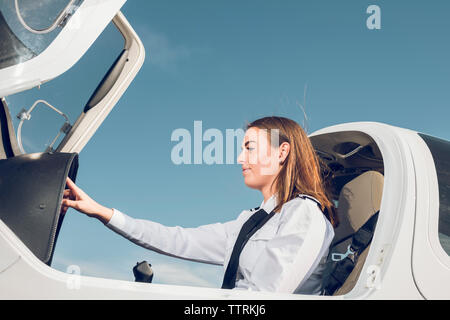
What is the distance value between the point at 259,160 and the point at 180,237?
2.06 feet

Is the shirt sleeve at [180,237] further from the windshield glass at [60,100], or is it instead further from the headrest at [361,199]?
the headrest at [361,199]

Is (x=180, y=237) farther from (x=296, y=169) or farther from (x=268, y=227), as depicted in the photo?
(x=296, y=169)

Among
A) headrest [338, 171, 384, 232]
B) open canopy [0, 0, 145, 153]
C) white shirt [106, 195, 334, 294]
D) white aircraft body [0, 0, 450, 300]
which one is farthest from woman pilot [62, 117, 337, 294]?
open canopy [0, 0, 145, 153]

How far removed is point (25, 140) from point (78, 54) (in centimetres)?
55

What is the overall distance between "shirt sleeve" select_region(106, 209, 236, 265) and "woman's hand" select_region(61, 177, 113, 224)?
0.12m

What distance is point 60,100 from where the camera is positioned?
80.3 inches

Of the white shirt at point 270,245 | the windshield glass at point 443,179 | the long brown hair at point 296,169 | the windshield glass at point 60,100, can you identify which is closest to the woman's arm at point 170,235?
the white shirt at point 270,245

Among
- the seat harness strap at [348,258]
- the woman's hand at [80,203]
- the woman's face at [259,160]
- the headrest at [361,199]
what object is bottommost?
the seat harness strap at [348,258]

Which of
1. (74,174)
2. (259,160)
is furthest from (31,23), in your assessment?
(259,160)

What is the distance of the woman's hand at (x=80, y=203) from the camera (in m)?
1.90

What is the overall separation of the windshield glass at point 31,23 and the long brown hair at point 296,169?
3.38 feet

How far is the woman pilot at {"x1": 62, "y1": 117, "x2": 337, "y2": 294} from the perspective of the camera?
1748mm

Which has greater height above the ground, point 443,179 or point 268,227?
point 443,179
